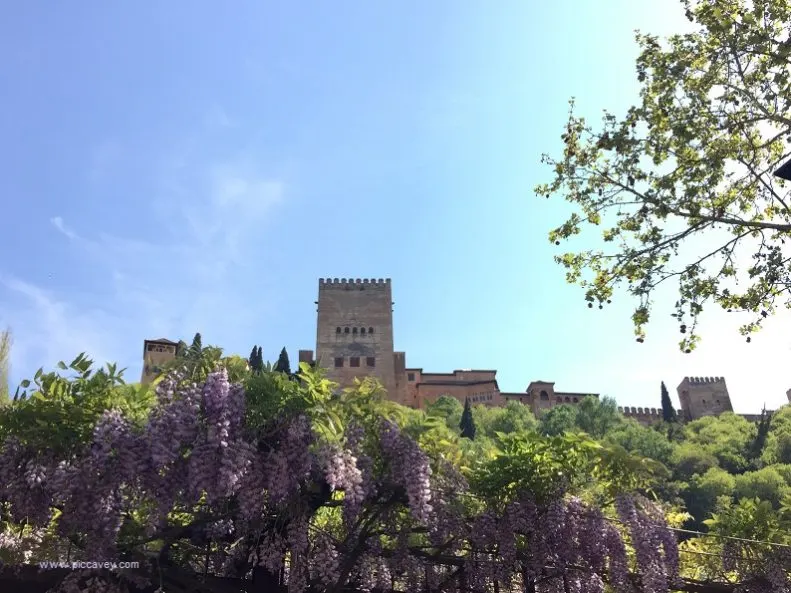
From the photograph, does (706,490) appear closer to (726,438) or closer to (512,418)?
(726,438)

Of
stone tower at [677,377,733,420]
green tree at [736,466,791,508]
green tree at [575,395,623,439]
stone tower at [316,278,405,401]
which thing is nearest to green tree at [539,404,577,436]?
green tree at [575,395,623,439]

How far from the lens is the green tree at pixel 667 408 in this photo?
75550 mm

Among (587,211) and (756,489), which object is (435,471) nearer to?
(587,211)

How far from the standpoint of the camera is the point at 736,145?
929 cm

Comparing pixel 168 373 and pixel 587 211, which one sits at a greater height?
pixel 587 211

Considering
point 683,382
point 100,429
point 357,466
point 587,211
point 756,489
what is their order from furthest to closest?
point 683,382 → point 756,489 → point 587,211 → point 357,466 → point 100,429

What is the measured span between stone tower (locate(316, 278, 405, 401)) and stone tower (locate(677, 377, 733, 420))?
41636 millimetres

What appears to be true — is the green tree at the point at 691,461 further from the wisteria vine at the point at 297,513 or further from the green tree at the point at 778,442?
the wisteria vine at the point at 297,513

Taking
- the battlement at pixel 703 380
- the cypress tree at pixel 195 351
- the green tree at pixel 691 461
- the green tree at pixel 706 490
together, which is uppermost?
the battlement at pixel 703 380

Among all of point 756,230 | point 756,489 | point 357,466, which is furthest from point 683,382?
point 357,466

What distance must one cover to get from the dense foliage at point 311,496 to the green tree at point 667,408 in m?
74.0

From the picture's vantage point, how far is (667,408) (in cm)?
7681

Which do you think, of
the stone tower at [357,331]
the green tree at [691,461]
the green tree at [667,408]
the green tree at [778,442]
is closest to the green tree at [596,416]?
the green tree at [691,461]

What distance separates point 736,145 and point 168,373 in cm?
853
